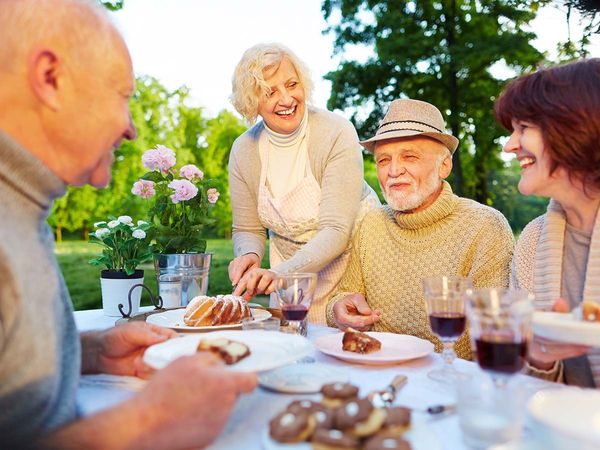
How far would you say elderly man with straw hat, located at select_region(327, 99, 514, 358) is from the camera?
9.86 feet

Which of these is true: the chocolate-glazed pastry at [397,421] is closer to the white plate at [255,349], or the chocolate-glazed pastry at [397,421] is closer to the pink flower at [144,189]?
the white plate at [255,349]

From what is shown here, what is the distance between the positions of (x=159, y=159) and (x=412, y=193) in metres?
1.46

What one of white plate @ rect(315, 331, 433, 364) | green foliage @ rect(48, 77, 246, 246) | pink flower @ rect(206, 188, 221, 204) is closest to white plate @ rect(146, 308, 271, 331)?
white plate @ rect(315, 331, 433, 364)

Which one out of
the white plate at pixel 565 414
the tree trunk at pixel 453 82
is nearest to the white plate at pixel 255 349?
the white plate at pixel 565 414

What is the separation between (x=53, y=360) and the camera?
3.90 feet

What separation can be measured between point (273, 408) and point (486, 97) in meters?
13.4

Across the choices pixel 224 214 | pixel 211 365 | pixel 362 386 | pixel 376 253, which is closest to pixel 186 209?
pixel 376 253

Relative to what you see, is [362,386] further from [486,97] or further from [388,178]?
[486,97]

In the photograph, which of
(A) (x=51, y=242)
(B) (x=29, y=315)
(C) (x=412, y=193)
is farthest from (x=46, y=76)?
(C) (x=412, y=193)

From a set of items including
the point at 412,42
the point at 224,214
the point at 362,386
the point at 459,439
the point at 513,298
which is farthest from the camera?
the point at 224,214

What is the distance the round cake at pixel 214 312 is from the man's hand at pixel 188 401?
1.16 m

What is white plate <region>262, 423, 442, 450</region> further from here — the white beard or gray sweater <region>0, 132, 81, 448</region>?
the white beard

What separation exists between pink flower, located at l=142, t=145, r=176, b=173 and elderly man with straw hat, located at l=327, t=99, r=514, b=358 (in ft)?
3.76

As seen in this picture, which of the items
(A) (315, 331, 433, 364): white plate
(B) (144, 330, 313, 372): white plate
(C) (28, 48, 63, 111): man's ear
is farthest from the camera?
(A) (315, 331, 433, 364): white plate
